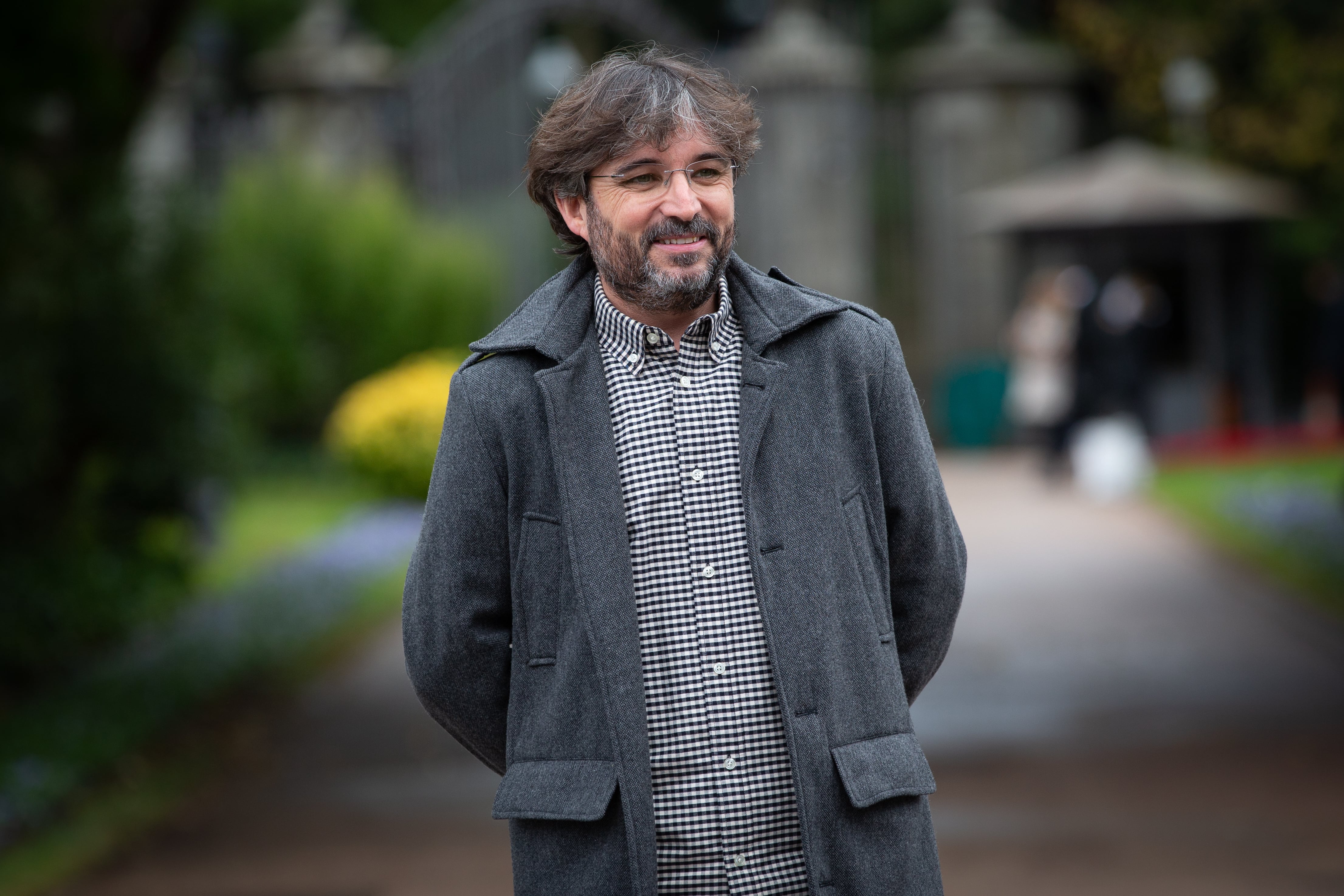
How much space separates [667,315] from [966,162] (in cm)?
1546

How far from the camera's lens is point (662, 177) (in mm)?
2572

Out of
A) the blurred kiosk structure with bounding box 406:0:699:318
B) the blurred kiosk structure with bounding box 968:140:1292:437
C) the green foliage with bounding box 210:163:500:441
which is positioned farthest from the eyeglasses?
the blurred kiosk structure with bounding box 968:140:1292:437

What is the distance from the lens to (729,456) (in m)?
2.59

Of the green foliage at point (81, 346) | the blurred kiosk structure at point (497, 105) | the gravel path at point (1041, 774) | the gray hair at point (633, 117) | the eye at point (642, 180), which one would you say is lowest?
the gravel path at point (1041, 774)

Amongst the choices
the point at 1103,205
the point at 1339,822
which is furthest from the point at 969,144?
the point at 1339,822

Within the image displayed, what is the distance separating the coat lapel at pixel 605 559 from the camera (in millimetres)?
2471

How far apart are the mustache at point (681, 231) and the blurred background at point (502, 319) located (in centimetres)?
55

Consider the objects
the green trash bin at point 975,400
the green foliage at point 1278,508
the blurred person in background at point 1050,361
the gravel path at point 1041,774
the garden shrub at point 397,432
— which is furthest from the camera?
the green trash bin at point 975,400

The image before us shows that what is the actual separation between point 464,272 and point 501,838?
11856mm

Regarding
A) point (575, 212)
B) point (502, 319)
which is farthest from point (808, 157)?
point (575, 212)

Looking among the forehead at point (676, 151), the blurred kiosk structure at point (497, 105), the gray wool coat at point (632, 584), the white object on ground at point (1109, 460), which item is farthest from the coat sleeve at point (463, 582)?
the blurred kiosk structure at point (497, 105)

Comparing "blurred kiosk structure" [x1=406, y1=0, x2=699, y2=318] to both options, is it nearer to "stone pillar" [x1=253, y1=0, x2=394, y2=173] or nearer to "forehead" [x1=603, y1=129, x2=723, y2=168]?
"stone pillar" [x1=253, y1=0, x2=394, y2=173]

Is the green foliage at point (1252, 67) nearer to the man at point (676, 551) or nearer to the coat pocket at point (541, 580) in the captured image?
the man at point (676, 551)

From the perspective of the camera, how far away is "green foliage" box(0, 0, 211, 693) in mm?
6629
